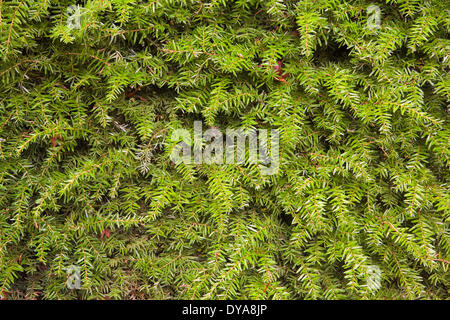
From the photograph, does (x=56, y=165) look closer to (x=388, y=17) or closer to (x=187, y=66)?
(x=187, y=66)

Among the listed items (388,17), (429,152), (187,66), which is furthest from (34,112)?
(429,152)

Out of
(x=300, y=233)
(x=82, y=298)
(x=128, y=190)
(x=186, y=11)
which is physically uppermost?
(x=186, y=11)

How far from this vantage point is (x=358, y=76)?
2.85 ft

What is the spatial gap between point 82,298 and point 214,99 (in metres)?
0.63

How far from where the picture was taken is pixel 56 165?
0.87 m

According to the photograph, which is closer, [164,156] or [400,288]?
[164,156]

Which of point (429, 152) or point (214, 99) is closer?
point (214, 99)

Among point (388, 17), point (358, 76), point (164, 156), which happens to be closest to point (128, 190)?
point (164, 156)

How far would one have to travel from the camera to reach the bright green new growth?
82 centimetres

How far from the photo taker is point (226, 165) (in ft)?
2.88

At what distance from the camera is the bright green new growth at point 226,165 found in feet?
2.70

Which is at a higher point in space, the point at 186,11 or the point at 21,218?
the point at 186,11

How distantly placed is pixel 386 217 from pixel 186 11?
724 millimetres

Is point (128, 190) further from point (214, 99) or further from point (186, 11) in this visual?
point (186, 11)
